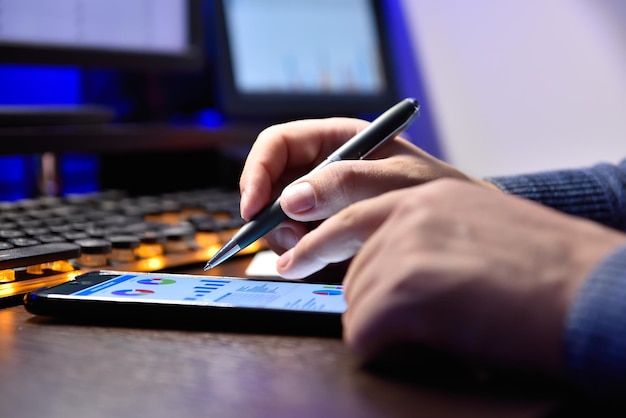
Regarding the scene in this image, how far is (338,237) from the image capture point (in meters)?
0.36

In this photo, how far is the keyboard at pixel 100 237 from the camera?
1.42ft

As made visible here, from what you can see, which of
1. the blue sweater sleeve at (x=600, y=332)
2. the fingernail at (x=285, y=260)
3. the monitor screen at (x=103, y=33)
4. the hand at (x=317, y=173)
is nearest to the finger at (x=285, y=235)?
the hand at (x=317, y=173)

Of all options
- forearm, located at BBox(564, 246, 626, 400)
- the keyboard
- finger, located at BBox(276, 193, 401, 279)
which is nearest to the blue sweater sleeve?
forearm, located at BBox(564, 246, 626, 400)

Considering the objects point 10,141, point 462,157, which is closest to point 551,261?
point 10,141

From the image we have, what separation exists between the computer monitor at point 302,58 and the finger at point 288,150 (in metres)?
0.41

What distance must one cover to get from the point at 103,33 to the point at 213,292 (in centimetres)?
57

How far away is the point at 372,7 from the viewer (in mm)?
1099

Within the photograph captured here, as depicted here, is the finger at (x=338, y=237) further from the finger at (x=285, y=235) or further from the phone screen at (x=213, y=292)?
the finger at (x=285, y=235)

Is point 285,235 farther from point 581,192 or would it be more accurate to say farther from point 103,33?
point 103,33

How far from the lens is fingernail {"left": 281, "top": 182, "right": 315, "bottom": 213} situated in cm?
45

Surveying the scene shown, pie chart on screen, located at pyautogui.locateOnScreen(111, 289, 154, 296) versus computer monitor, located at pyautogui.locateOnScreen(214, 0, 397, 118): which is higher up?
computer monitor, located at pyautogui.locateOnScreen(214, 0, 397, 118)

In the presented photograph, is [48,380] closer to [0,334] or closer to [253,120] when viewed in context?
[0,334]

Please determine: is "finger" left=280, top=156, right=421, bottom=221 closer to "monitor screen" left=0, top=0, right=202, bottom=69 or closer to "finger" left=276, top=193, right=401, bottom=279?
"finger" left=276, top=193, right=401, bottom=279

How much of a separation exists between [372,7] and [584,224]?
0.85 metres
